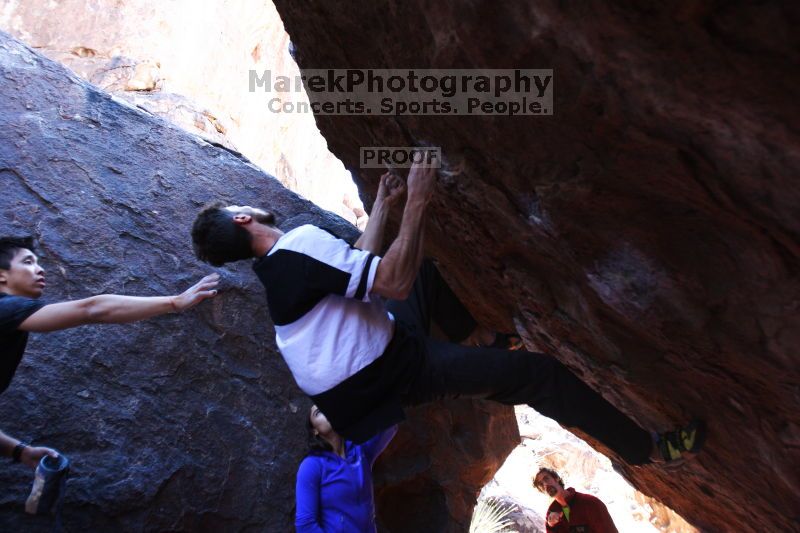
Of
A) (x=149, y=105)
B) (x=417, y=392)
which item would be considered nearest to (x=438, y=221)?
(x=417, y=392)

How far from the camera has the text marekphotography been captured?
2102 millimetres

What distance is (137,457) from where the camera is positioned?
3.29 meters

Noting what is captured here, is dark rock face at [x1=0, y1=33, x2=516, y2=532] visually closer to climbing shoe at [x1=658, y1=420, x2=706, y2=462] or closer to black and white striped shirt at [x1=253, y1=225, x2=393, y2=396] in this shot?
black and white striped shirt at [x1=253, y1=225, x2=393, y2=396]

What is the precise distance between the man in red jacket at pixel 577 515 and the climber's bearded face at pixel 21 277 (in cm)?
395

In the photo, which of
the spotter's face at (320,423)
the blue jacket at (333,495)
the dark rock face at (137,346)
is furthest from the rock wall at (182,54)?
the blue jacket at (333,495)

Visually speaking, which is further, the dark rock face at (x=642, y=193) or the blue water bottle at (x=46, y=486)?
the blue water bottle at (x=46, y=486)

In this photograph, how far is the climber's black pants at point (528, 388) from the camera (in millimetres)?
2975

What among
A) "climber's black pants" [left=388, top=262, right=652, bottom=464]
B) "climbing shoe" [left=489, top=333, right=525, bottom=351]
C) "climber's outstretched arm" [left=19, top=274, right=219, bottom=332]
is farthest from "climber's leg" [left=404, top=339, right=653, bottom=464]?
"climber's outstretched arm" [left=19, top=274, right=219, bottom=332]

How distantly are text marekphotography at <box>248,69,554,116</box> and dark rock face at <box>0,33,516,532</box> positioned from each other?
124cm

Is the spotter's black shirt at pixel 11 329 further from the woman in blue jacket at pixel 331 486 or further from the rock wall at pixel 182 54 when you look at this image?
the rock wall at pixel 182 54

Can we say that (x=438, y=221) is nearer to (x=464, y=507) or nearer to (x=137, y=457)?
(x=137, y=457)

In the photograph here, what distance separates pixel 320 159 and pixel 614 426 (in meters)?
17.1

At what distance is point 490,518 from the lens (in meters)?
9.08

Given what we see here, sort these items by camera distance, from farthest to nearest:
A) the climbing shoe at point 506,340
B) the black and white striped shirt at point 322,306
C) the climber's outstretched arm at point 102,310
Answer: the climbing shoe at point 506,340 < the black and white striped shirt at point 322,306 < the climber's outstretched arm at point 102,310
